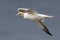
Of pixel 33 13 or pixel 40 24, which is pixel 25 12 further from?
pixel 40 24

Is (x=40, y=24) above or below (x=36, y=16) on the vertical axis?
above

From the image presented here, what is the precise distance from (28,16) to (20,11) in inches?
12.1

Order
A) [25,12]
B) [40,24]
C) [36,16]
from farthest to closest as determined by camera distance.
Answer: [40,24] < [25,12] < [36,16]

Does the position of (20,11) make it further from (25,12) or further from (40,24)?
(40,24)

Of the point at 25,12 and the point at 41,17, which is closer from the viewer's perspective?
the point at 41,17

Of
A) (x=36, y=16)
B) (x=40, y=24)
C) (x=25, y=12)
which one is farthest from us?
(x=40, y=24)

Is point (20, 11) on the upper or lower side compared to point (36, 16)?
upper

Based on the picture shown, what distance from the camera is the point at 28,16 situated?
2004 mm

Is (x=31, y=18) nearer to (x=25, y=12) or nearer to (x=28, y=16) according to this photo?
(x=28, y=16)

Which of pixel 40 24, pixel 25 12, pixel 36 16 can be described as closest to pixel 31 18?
pixel 36 16

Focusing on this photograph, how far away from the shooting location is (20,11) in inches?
90.1

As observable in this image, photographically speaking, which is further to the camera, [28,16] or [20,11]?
[20,11]

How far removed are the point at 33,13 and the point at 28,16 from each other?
68 mm

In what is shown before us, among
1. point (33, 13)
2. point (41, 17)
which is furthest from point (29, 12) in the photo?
point (41, 17)
